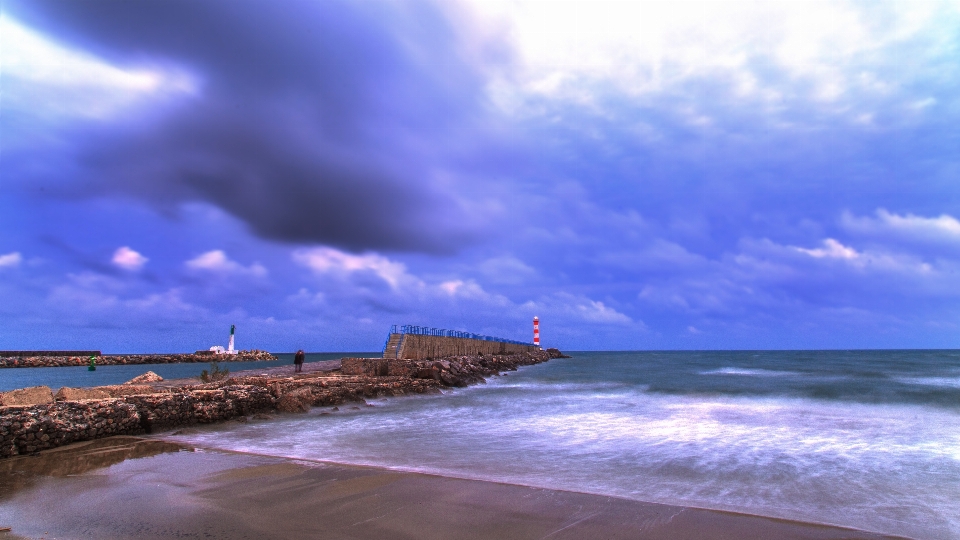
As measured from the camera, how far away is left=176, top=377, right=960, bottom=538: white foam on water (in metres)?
5.28

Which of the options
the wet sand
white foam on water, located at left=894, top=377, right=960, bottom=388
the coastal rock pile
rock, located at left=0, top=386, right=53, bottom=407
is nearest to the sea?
the wet sand

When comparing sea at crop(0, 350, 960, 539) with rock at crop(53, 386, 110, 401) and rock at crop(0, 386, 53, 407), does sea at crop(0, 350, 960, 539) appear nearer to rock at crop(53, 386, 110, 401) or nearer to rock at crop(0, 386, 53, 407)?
rock at crop(53, 386, 110, 401)

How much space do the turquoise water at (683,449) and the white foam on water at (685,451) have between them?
0.02m

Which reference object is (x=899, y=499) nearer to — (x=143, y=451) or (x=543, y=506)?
Answer: (x=543, y=506)

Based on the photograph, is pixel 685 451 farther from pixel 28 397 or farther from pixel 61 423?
pixel 28 397

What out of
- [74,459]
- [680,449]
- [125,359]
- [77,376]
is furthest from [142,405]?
[125,359]

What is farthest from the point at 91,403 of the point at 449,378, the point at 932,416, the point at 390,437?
the point at 932,416

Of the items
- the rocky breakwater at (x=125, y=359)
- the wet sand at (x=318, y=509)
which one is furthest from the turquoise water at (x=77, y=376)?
the wet sand at (x=318, y=509)

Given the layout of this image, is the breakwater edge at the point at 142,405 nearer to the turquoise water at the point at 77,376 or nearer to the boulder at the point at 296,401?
the boulder at the point at 296,401

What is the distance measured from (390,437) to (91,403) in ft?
14.6

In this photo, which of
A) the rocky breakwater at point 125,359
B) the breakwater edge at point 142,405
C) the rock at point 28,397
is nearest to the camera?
the breakwater edge at point 142,405

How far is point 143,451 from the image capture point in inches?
261

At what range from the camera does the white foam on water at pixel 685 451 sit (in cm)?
528

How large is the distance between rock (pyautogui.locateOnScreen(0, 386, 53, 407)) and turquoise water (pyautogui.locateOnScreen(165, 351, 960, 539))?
7.07 ft
